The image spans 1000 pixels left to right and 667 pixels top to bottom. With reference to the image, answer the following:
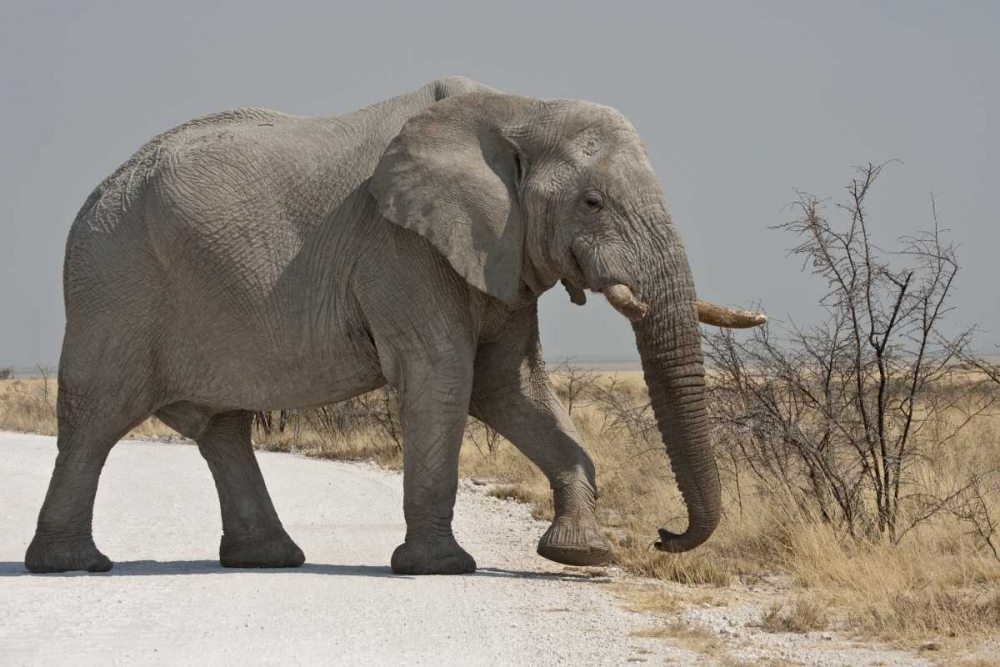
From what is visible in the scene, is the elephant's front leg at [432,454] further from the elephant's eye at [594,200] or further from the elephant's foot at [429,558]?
the elephant's eye at [594,200]

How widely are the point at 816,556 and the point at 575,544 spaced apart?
5.11ft

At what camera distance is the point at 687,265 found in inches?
353

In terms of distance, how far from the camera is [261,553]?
10656 millimetres

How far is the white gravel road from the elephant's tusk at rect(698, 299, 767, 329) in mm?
1835

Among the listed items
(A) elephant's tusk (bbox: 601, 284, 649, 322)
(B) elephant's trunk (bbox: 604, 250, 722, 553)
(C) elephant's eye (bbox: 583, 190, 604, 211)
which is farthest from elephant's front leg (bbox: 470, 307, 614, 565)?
(A) elephant's tusk (bbox: 601, 284, 649, 322)

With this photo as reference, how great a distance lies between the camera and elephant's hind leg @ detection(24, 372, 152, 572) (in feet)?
33.0

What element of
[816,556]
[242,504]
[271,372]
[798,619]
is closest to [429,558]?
[271,372]

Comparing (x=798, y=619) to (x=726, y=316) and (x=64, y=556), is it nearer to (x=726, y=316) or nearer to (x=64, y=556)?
(x=726, y=316)

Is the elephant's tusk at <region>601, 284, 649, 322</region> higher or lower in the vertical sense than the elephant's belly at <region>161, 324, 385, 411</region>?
higher

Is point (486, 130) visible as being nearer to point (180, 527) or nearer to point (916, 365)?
point (916, 365)

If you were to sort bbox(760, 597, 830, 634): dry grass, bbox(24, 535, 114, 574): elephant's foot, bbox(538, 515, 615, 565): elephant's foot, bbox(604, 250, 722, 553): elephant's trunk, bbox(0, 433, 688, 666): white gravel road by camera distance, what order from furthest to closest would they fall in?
bbox(24, 535, 114, 574): elephant's foot
bbox(538, 515, 615, 565): elephant's foot
bbox(604, 250, 722, 553): elephant's trunk
bbox(760, 597, 830, 634): dry grass
bbox(0, 433, 688, 666): white gravel road

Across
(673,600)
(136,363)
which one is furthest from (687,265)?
(136,363)

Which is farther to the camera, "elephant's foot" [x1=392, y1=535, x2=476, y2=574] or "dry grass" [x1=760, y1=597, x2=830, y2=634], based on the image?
"elephant's foot" [x1=392, y1=535, x2=476, y2=574]

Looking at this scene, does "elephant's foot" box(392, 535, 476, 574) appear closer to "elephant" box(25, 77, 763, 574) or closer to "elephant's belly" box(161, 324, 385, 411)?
"elephant" box(25, 77, 763, 574)
